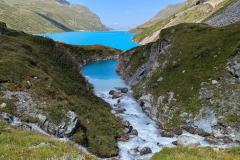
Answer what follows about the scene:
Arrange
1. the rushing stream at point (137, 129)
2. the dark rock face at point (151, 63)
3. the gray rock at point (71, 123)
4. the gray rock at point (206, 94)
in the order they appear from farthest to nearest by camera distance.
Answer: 1. the dark rock face at point (151, 63)
2. the gray rock at point (206, 94)
3. the rushing stream at point (137, 129)
4. the gray rock at point (71, 123)

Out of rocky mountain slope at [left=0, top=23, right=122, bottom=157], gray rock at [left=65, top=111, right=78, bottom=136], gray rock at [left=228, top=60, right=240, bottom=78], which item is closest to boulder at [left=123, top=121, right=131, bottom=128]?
rocky mountain slope at [left=0, top=23, right=122, bottom=157]

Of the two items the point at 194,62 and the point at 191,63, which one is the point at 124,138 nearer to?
the point at 191,63

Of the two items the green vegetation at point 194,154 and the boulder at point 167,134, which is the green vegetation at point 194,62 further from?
the green vegetation at point 194,154

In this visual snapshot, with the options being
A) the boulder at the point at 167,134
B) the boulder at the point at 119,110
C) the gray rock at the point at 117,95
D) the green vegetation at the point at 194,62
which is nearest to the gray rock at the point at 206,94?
the green vegetation at the point at 194,62

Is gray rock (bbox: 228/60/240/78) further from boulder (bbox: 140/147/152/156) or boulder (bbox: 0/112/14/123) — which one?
boulder (bbox: 0/112/14/123)

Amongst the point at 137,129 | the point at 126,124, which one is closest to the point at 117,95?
the point at 126,124
